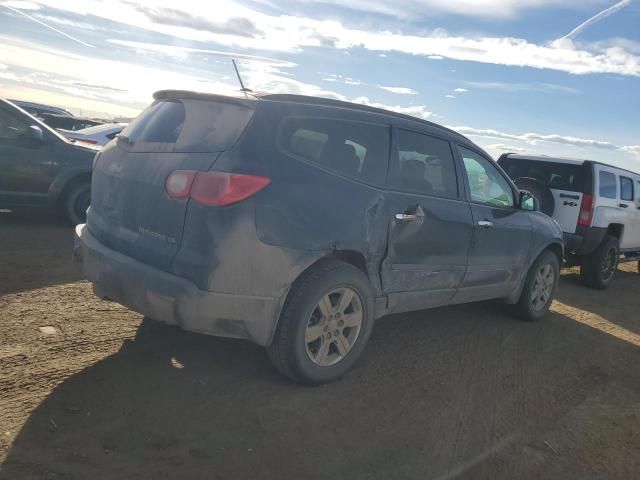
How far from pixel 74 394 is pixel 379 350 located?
89.4 inches

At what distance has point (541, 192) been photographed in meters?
7.81

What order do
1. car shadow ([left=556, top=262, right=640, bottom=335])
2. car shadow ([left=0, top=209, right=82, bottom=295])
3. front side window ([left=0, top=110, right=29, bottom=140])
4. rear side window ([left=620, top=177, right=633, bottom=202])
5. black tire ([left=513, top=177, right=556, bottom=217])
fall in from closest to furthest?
1. car shadow ([left=0, top=209, right=82, bottom=295])
2. car shadow ([left=556, top=262, right=640, bottom=335])
3. front side window ([left=0, top=110, right=29, bottom=140])
4. black tire ([left=513, top=177, right=556, bottom=217])
5. rear side window ([left=620, top=177, right=633, bottom=202])

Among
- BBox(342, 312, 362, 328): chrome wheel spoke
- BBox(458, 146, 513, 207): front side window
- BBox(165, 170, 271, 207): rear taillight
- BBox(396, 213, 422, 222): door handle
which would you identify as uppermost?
BBox(458, 146, 513, 207): front side window

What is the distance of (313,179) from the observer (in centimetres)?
335

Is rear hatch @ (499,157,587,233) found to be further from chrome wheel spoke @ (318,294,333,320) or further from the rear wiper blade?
the rear wiper blade

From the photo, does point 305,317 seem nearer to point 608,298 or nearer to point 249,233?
point 249,233

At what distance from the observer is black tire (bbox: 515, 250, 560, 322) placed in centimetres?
564

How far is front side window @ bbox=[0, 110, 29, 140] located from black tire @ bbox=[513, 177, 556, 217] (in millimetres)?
6678

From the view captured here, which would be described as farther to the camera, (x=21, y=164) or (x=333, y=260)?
(x=21, y=164)

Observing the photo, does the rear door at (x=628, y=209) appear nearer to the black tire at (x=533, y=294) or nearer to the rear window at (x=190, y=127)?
the black tire at (x=533, y=294)

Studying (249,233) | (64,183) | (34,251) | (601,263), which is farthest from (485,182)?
(64,183)

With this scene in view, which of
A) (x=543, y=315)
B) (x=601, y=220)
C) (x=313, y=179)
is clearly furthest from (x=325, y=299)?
(x=601, y=220)

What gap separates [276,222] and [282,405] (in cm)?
110

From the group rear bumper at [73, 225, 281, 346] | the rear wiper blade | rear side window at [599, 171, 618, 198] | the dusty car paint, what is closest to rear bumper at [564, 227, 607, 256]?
rear side window at [599, 171, 618, 198]
